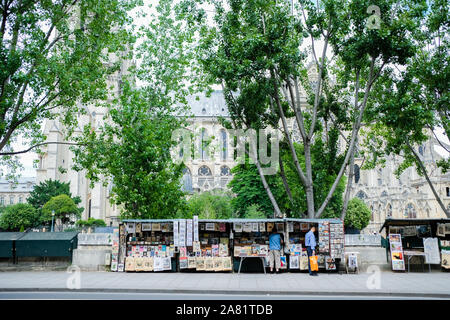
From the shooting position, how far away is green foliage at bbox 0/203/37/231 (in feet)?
156

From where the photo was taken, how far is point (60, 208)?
46.2m

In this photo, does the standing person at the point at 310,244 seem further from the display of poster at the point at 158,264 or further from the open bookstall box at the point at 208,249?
the display of poster at the point at 158,264

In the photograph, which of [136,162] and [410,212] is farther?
[410,212]

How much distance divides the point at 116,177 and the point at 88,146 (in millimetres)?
2094

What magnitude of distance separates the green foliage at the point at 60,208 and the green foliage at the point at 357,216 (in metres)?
33.1

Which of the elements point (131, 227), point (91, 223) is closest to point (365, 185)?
point (91, 223)

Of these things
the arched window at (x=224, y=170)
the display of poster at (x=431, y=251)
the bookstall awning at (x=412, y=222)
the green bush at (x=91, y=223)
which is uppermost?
the arched window at (x=224, y=170)

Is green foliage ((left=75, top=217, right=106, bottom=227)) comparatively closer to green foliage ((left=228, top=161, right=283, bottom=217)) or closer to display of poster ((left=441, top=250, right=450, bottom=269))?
green foliage ((left=228, top=161, right=283, bottom=217))

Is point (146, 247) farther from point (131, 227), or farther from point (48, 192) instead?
point (48, 192)

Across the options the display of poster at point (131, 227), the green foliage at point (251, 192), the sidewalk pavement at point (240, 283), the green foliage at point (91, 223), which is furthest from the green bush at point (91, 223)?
the display of poster at point (131, 227)

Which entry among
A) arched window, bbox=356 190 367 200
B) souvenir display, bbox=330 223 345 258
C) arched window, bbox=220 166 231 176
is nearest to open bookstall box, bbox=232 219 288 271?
souvenir display, bbox=330 223 345 258

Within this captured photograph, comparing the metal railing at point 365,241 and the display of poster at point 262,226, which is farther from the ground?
the display of poster at point 262,226

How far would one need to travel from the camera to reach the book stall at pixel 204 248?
44.2ft

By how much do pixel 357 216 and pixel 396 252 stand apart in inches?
1327
